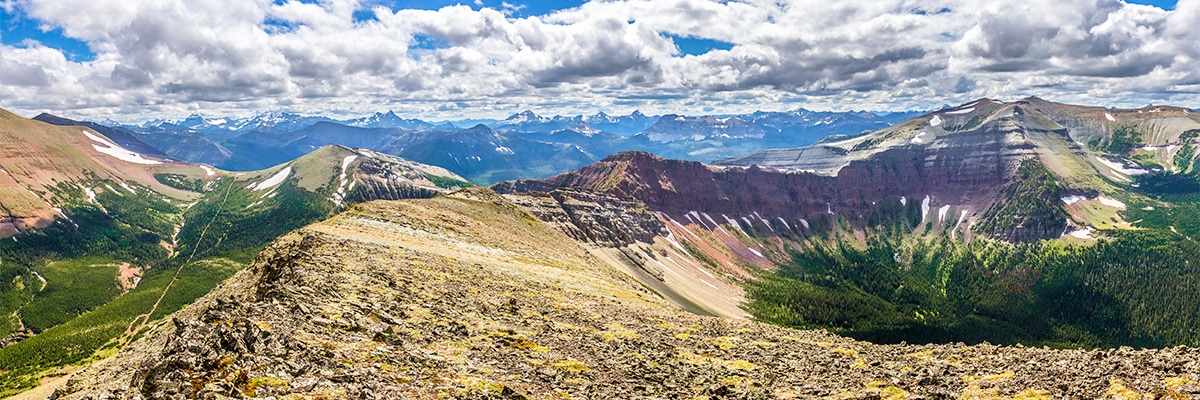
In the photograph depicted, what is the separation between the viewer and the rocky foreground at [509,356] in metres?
18.3

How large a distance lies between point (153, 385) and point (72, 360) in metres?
164

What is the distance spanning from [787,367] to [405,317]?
836 inches

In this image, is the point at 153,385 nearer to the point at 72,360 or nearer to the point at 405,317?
the point at 405,317

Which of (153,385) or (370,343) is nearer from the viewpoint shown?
(153,385)

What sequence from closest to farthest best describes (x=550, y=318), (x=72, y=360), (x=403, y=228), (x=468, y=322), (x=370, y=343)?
(x=370, y=343) < (x=468, y=322) < (x=550, y=318) < (x=403, y=228) < (x=72, y=360)

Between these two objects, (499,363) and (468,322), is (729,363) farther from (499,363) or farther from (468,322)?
(468,322)

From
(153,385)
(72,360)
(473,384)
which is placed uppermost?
(153,385)

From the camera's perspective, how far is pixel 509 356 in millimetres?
25844

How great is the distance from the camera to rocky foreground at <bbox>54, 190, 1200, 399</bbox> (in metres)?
18.3

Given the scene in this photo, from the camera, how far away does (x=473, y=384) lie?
2073 centimetres

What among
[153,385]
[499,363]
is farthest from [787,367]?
[153,385]

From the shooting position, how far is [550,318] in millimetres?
36844

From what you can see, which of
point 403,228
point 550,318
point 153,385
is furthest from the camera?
point 403,228

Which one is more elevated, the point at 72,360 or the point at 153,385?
the point at 153,385
